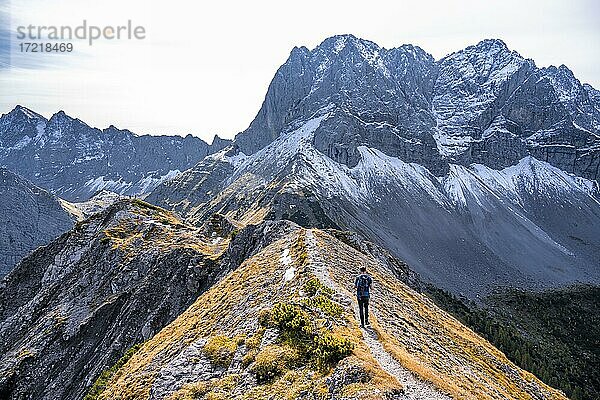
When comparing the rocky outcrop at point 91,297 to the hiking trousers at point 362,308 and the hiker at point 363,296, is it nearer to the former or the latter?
the hiking trousers at point 362,308

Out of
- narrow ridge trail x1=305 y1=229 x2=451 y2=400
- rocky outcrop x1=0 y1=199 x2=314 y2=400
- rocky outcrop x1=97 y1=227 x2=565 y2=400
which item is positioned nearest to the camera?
narrow ridge trail x1=305 y1=229 x2=451 y2=400

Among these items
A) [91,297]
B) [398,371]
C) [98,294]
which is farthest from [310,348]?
[91,297]

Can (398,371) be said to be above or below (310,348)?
below

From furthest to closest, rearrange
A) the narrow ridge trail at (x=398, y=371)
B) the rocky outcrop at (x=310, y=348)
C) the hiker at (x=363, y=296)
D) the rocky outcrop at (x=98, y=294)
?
the rocky outcrop at (x=98, y=294) → the hiker at (x=363, y=296) → the rocky outcrop at (x=310, y=348) → the narrow ridge trail at (x=398, y=371)

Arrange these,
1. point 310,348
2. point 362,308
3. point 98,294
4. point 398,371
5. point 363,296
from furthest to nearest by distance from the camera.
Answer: point 98,294 → point 362,308 → point 363,296 → point 310,348 → point 398,371

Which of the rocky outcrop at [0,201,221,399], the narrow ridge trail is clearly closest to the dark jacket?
the narrow ridge trail

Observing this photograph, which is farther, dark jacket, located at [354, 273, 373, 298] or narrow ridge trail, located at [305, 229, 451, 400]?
dark jacket, located at [354, 273, 373, 298]

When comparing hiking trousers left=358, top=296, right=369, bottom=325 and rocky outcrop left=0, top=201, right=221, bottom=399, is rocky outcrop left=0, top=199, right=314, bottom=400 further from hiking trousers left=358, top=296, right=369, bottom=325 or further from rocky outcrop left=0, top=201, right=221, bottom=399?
hiking trousers left=358, top=296, right=369, bottom=325

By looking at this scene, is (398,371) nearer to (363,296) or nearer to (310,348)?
(310,348)

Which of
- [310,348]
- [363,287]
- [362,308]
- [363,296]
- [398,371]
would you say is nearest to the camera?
[398,371]

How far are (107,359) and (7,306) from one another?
36739 mm

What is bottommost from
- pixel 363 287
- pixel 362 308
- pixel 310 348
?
pixel 310 348

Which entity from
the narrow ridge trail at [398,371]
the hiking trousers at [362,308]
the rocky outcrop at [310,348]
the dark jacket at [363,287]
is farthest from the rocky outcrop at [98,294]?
the narrow ridge trail at [398,371]

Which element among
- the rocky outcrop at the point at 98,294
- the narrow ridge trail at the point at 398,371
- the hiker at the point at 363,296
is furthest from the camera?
the rocky outcrop at the point at 98,294
